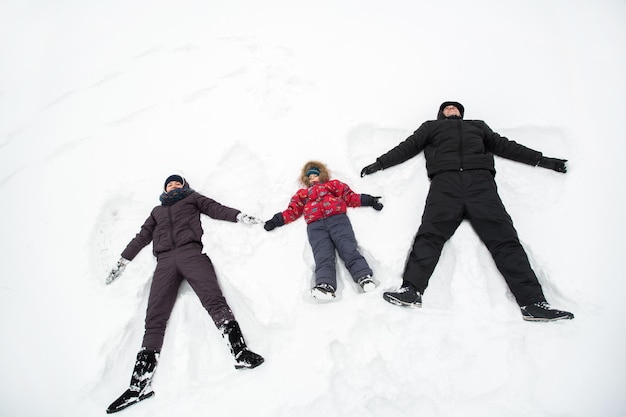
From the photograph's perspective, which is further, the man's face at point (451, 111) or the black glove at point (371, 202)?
the man's face at point (451, 111)

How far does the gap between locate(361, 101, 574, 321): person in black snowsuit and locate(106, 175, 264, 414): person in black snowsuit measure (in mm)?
1543

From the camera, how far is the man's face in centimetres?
380

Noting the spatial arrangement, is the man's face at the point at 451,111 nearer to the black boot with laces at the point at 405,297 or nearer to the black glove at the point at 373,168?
the black glove at the point at 373,168

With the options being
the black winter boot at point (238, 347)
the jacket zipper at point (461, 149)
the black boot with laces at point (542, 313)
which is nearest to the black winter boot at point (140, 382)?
the black winter boot at point (238, 347)

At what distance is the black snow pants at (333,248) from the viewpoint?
292 centimetres

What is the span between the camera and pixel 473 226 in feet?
10.2

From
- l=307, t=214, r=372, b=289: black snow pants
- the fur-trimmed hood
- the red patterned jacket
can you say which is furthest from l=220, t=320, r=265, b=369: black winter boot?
the fur-trimmed hood

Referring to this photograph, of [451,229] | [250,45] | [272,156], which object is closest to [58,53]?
[250,45]

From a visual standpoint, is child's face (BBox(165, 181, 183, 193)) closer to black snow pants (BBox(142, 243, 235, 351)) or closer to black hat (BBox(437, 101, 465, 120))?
black snow pants (BBox(142, 243, 235, 351))

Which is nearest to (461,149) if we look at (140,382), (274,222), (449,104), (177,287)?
(449,104)

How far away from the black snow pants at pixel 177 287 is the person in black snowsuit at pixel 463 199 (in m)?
1.65

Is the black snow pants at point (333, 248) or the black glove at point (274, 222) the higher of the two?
the black glove at point (274, 222)

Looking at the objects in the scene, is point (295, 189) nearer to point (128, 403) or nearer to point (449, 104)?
point (449, 104)

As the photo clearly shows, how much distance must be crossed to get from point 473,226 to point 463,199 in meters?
0.29
